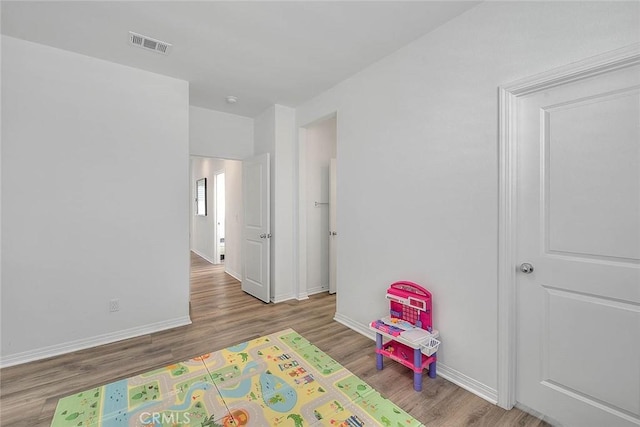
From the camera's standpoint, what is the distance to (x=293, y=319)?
3238mm

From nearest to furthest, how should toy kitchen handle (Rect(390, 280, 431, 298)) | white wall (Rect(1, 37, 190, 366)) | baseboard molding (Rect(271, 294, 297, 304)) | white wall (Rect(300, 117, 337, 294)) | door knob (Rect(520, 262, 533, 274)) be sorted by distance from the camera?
door knob (Rect(520, 262, 533, 274)) < toy kitchen handle (Rect(390, 280, 431, 298)) < white wall (Rect(1, 37, 190, 366)) < baseboard molding (Rect(271, 294, 297, 304)) < white wall (Rect(300, 117, 337, 294))

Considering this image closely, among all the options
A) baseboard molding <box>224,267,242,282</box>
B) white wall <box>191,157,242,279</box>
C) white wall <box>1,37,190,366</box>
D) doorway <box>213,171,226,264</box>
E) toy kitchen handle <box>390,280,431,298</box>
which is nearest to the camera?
toy kitchen handle <box>390,280,431,298</box>

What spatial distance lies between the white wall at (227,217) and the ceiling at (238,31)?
8.41 ft

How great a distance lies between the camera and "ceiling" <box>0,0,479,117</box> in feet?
6.39

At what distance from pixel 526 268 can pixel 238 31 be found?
2.66 m

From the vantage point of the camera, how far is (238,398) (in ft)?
6.26

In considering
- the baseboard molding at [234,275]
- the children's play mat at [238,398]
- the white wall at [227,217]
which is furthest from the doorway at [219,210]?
the children's play mat at [238,398]

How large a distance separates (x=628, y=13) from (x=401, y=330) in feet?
7.22

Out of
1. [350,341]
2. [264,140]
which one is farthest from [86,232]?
[350,341]

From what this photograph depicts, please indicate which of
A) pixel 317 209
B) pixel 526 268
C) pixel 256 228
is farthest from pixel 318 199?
pixel 526 268

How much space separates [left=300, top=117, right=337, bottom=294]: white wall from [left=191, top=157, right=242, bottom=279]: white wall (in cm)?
163

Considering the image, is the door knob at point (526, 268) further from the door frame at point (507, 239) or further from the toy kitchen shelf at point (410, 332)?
the toy kitchen shelf at point (410, 332)

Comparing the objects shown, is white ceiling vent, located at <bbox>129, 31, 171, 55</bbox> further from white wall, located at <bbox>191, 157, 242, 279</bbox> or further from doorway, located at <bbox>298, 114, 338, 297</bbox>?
white wall, located at <bbox>191, 157, 242, 279</bbox>

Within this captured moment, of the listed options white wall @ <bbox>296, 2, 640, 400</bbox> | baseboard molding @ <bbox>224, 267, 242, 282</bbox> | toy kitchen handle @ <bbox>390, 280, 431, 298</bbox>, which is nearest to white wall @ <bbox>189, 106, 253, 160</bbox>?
white wall @ <bbox>296, 2, 640, 400</bbox>
